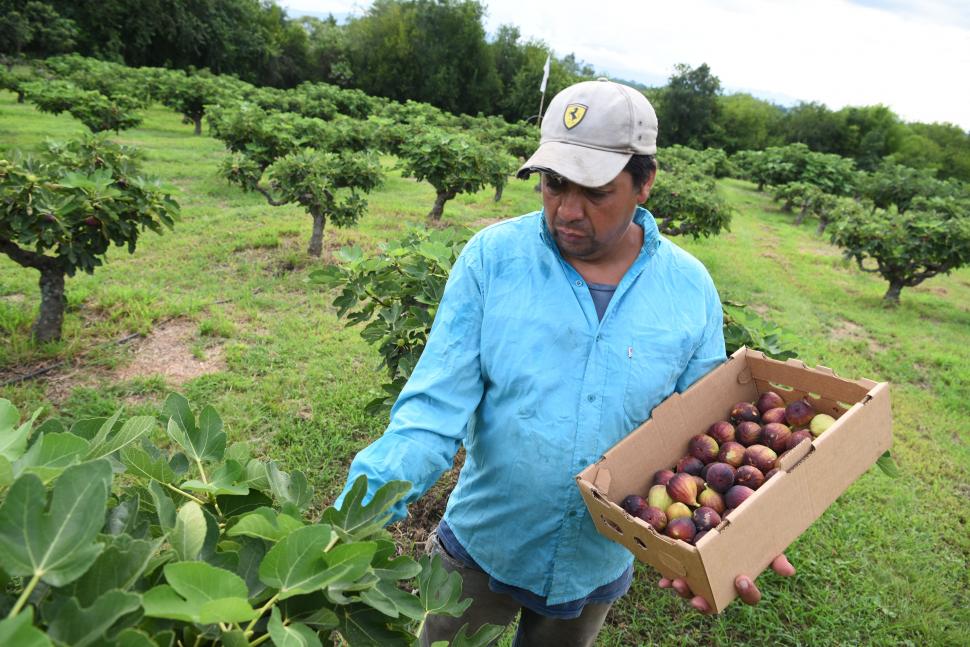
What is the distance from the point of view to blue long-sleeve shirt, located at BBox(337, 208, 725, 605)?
1519mm

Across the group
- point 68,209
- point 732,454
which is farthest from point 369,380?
point 732,454

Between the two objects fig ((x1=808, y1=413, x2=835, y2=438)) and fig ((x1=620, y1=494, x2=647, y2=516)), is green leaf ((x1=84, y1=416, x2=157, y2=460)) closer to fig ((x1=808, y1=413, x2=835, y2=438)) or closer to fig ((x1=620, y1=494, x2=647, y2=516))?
fig ((x1=620, y1=494, x2=647, y2=516))

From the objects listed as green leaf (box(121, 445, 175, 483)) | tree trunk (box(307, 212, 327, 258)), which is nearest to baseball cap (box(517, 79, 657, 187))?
green leaf (box(121, 445, 175, 483))

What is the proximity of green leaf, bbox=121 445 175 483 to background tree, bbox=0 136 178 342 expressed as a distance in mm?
3878

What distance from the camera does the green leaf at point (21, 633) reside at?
1.55ft

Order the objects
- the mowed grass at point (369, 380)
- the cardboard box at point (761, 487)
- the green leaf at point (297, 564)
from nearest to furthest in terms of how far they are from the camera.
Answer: the green leaf at point (297, 564)
the cardboard box at point (761, 487)
the mowed grass at point (369, 380)

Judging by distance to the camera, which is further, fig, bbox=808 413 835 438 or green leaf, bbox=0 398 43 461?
fig, bbox=808 413 835 438

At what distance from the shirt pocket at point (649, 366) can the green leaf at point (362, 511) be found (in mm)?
840

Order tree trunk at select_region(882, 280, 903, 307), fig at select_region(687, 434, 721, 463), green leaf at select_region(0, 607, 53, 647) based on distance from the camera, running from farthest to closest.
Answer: tree trunk at select_region(882, 280, 903, 307) < fig at select_region(687, 434, 721, 463) < green leaf at select_region(0, 607, 53, 647)

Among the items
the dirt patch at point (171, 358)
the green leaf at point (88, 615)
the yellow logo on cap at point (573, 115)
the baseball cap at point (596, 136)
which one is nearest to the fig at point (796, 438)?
the baseball cap at point (596, 136)

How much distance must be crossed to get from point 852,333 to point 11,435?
911 centimetres

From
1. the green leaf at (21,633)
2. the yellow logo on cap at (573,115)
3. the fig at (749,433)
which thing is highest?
the yellow logo on cap at (573,115)

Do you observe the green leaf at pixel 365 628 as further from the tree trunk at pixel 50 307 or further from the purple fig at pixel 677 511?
the tree trunk at pixel 50 307

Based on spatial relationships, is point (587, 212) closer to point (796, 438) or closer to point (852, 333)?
point (796, 438)
